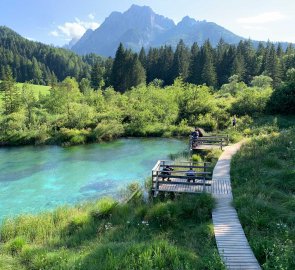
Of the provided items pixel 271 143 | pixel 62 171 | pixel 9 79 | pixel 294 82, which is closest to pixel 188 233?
pixel 271 143

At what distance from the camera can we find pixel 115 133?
139 feet

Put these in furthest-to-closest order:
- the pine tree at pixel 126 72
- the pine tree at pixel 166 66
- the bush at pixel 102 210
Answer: the pine tree at pixel 166 66 → the pine tree at pixel 126 72 → the bush at pixel 102 210

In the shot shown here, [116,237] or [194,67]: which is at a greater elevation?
[194,67]

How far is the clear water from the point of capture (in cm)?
2131

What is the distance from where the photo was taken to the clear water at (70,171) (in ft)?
69.9

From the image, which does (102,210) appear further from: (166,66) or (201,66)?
(166,66)

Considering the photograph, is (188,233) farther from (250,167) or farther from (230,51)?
(230,51)

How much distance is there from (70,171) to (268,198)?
1774 cm

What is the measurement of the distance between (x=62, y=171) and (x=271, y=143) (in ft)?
54.4

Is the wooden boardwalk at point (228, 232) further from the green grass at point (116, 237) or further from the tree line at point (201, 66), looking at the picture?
the tree line at point (201, 66)

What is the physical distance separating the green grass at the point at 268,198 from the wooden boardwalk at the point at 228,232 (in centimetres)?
26

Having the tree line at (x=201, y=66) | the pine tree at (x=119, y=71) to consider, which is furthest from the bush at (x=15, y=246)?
the pine tree at (x=119, y=71)

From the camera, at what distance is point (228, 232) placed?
11.9 meters

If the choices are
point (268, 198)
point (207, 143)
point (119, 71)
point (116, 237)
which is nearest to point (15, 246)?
point (116, 237)
